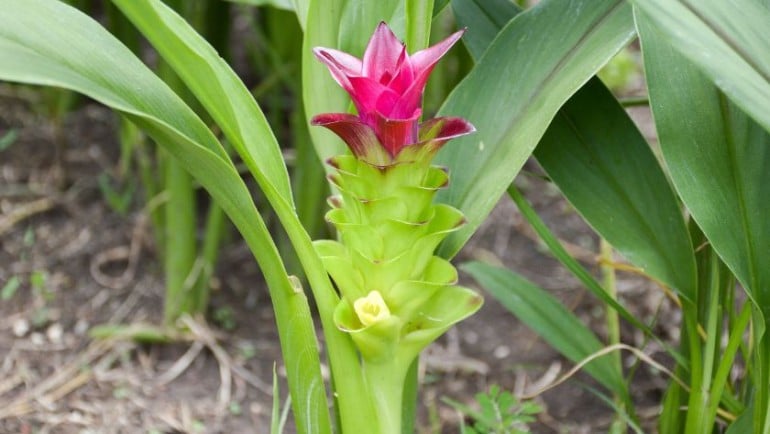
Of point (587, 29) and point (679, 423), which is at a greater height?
point (587, 29)

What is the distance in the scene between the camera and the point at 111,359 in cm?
122

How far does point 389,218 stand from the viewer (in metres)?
0.64

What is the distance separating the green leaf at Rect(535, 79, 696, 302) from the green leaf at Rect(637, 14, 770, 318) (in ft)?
0.27

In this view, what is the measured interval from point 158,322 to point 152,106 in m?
0.70

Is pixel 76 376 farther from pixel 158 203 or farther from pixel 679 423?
pixel 679 423

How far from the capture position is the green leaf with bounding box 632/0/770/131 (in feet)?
1.67

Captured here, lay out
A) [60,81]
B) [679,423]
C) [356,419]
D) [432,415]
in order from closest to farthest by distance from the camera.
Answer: [60,81] → [356,419] → [679,423] → [432,415]

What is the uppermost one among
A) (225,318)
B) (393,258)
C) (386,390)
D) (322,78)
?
(322,78)

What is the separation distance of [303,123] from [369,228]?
54cm

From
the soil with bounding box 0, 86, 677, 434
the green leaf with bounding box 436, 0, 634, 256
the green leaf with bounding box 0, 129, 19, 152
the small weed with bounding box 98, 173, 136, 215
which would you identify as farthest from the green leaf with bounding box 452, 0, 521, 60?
the green leaf with bounding box 0, 129, 19, 152

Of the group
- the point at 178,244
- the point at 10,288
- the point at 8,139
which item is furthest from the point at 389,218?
the point at 8,139

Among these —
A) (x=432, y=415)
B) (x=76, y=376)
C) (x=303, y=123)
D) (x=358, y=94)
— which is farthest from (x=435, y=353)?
(x=358, y=94)

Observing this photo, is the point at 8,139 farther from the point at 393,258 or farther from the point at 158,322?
the point at 393,258

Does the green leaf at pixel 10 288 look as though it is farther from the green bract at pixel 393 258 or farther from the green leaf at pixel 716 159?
the green leaf at pixel 716 159
